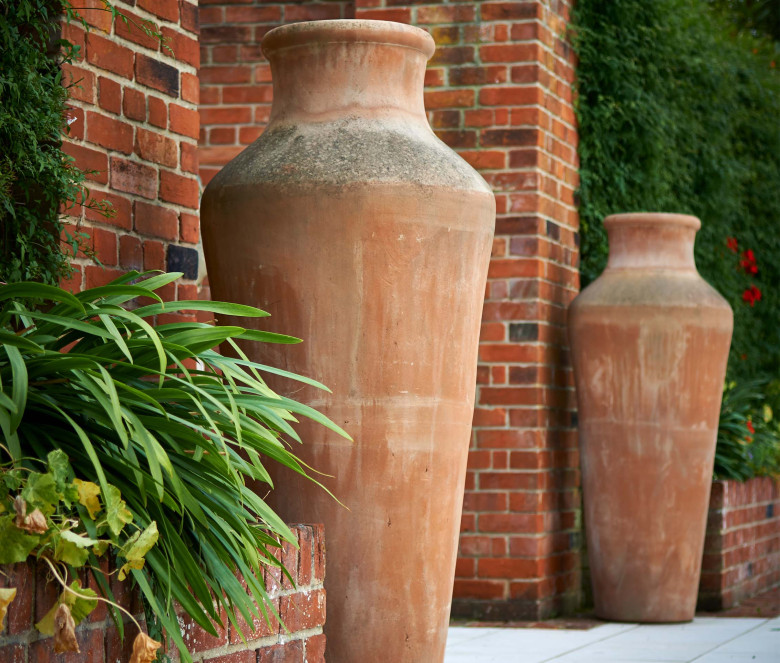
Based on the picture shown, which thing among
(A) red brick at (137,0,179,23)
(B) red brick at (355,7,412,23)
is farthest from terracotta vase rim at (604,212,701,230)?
(A) red brick at (137,0,179,23)

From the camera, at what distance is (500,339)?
5.15m

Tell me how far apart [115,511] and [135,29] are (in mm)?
1508

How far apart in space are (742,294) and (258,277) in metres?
5.15

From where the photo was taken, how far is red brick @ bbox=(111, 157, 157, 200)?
3.03 meters

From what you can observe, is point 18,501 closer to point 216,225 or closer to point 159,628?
point 159,628

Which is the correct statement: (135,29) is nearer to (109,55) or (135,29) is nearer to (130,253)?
(109,55)

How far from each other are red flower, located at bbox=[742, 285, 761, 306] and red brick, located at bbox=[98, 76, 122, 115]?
5.31 metres

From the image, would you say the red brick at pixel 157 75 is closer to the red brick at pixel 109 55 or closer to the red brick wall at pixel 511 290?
the red brick at pixel 109 55

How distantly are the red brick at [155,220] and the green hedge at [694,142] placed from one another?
108 inches

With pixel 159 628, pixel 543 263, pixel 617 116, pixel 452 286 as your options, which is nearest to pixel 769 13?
pixel 617 116

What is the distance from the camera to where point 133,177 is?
309cm

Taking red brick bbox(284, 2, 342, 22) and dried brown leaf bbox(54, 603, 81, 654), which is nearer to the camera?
dried brown leaf bbox(54, 603, 81, 654)

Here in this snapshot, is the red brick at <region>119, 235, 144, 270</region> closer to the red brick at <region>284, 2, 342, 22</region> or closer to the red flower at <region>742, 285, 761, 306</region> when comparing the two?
the red brick at <region>284, 2, 342, 22</region>

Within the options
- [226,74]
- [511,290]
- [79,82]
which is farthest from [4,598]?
[226,74]
